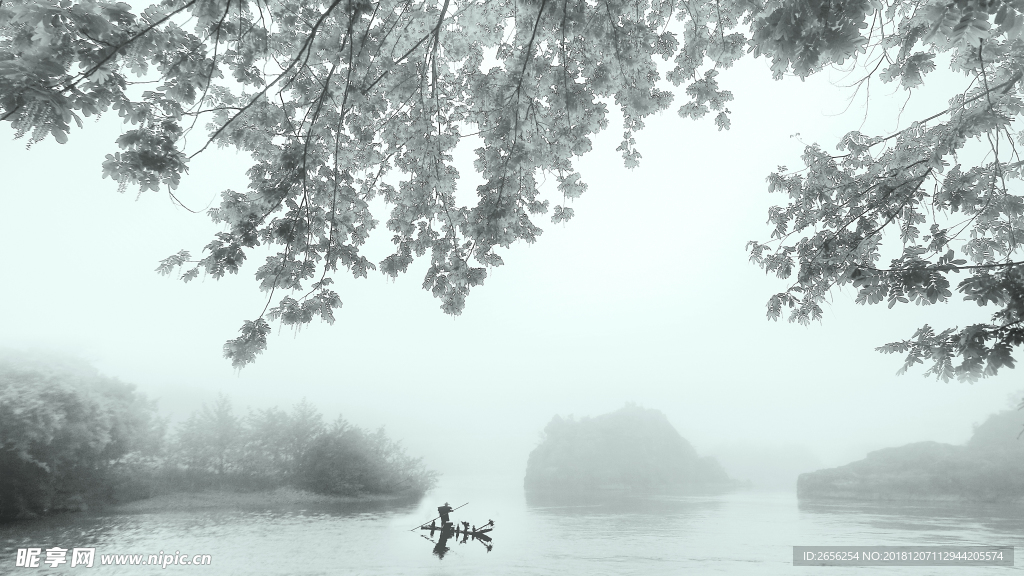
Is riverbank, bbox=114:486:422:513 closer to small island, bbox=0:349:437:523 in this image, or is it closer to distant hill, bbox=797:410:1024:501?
small island, bbox=0:349:437:523

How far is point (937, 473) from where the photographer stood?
82.5 meters

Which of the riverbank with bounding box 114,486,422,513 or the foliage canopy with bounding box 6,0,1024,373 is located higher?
the foliage canopy with bounding box 6,0,1024,373

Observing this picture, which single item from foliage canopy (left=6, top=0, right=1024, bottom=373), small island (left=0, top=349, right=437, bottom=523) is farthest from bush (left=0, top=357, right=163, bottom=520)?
foliage canopy (left=6, top=0, right=1024, bottom=373)

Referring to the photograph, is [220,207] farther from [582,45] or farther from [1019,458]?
[1019,458]

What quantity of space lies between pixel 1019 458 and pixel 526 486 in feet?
366

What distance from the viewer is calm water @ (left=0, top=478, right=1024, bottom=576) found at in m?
23.5

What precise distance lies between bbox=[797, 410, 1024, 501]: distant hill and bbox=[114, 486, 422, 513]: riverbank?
82.9 meters

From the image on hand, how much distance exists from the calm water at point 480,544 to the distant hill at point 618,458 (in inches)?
3879

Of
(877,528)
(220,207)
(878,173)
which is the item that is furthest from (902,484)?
(220,207)

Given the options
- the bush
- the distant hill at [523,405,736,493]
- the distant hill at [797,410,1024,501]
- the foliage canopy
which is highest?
the foliage canopy

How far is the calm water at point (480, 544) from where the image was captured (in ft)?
76.9

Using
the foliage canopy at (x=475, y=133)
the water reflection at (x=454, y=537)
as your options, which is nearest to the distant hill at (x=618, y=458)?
the water reflection at (x=454, y=537)

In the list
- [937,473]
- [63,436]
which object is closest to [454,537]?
[63,436]

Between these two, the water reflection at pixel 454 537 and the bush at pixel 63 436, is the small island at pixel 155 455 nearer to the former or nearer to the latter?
the bush at pixel 63 436
